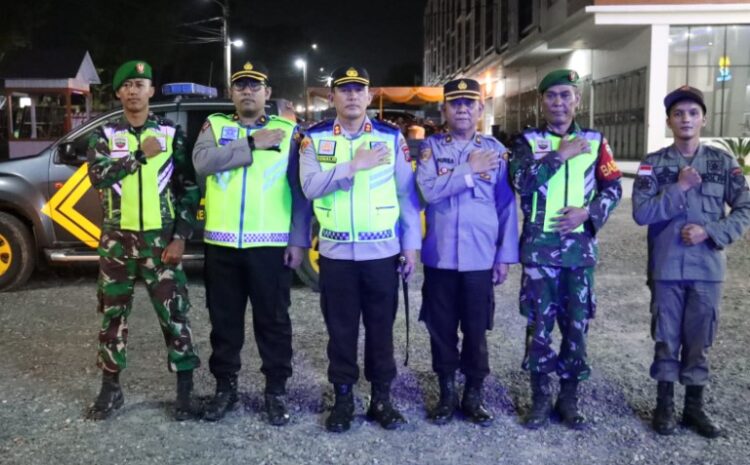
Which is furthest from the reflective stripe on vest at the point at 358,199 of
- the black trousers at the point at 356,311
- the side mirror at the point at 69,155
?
the side mirror at the point at 69,155

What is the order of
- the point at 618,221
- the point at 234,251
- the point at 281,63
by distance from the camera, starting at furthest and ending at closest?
1. the point at 281,63
2. the point at 618,221
3. the point at 234,251

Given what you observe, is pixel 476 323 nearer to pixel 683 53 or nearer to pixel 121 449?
pixel 121 449

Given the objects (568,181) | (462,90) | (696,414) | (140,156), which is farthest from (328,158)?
(696,414)

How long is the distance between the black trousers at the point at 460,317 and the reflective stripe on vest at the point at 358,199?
43 centimetres

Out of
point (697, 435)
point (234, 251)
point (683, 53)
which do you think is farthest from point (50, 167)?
point (683, 53)

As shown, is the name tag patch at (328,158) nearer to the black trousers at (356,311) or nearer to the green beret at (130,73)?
the black trousers at (356,311)

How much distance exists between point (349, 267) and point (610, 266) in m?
5.36

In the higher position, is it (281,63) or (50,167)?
(281,63)

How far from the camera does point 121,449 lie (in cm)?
382

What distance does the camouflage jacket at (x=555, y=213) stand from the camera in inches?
157

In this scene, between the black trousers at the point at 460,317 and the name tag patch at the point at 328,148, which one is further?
the black trousers at the point at 460,317

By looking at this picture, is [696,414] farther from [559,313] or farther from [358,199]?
[358,199]

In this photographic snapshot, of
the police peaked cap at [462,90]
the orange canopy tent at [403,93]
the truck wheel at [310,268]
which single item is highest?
the orange canopy tent at [403,93]

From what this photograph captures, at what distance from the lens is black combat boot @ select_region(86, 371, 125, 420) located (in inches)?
166
